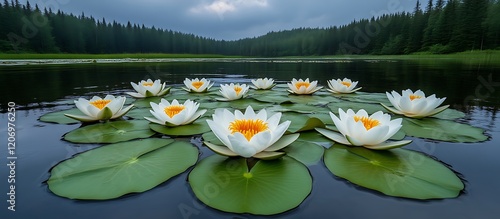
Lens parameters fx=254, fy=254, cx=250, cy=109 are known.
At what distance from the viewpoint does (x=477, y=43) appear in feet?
162

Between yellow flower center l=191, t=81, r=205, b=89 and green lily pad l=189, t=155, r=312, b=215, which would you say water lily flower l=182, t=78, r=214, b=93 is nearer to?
yellow flower center l=191, t=81, r=205, b=89

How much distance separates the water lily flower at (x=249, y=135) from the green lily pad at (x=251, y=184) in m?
0.10

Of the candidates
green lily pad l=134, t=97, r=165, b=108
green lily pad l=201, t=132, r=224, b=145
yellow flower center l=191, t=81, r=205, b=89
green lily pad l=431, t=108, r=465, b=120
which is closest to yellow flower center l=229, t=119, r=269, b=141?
green lily pad l=201, t=132, r=224, b=145

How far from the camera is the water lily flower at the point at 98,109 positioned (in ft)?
10.6

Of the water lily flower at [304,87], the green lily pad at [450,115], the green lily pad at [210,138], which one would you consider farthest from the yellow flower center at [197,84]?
the green lily pad at [450,115]

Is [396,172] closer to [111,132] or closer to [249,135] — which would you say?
[249,135]

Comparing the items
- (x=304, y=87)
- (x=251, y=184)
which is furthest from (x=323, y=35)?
(x=251, y=184)

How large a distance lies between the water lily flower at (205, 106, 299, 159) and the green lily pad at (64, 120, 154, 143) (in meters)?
1.11

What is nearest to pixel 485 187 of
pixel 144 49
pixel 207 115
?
pixel 207 115

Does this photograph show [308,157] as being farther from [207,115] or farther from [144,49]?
[144,49]

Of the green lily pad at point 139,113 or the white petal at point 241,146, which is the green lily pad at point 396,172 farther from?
the green lily pad at point 139,113

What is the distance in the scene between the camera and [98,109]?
325 cm

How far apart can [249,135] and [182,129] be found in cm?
125

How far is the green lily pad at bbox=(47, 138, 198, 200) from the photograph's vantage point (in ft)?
5.67
